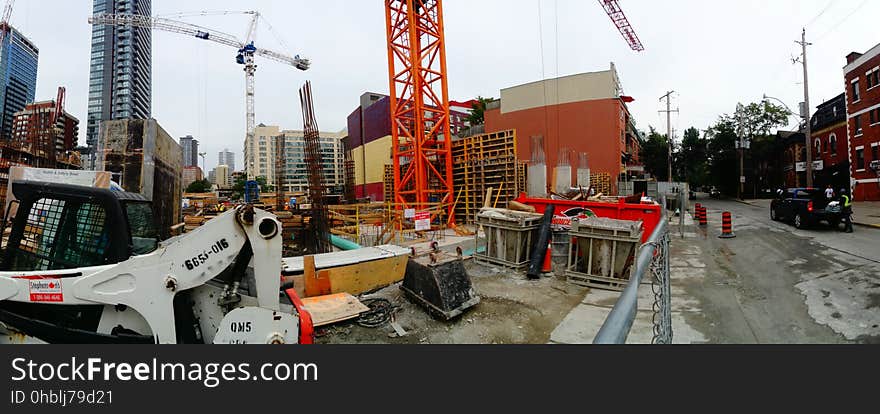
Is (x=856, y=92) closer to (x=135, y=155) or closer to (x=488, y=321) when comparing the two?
(x=488, y=321)

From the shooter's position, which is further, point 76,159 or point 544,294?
point 76,159

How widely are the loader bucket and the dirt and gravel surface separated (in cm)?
13

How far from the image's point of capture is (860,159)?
23781 mm

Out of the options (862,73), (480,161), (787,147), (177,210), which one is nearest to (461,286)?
(177,210)

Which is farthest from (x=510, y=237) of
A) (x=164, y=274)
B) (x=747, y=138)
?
(x=747, y=138)

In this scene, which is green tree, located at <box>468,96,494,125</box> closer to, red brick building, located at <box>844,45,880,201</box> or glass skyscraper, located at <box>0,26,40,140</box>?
red brick building, located at <box>844,45,880,201</box>

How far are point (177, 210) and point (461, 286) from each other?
11.8 meters

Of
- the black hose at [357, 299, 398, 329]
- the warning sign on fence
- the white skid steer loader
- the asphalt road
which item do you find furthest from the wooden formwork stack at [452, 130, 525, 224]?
the white skid steer loader

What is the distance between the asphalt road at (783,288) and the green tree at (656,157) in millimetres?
39670

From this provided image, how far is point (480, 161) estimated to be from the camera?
1745cm

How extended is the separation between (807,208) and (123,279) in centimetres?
1910

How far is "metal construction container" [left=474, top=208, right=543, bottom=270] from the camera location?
767 cm

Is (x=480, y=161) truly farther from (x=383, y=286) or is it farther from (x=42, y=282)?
(x=42, y=282)
